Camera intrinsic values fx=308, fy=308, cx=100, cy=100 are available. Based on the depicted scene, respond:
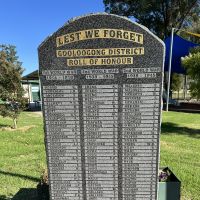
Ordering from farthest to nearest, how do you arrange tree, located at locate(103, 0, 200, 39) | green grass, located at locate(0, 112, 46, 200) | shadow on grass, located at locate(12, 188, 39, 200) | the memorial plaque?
tree, located at locate(103, 0, 200, 39) < green grass, located at locate(0, 112, 46, 200) < shadow on grass, located at locate(12, 188, 39, 200) < the memorial plaque

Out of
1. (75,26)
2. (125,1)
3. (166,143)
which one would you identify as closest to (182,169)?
(166,143)

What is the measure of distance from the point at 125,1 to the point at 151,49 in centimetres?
3587

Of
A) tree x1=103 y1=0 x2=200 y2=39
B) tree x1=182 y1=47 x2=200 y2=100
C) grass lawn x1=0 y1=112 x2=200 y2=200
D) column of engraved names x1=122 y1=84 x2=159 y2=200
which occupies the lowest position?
grass lawn x1=0 y1=112 x2=200 y2=200

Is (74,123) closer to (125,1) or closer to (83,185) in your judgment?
(83,185)

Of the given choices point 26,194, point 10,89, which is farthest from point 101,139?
point 10,89

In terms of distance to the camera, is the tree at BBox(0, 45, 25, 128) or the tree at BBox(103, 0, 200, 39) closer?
the tree at BBox(0, 45, 25, 128)

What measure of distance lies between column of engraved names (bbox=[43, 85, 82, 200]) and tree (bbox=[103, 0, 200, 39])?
1340 inches

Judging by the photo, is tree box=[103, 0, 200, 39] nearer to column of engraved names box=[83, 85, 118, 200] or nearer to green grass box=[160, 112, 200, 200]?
green grass box=[160, 112, 200, 200]

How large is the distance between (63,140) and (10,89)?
11.8 m

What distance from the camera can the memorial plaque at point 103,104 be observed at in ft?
14.1

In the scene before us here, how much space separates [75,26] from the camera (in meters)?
4.32

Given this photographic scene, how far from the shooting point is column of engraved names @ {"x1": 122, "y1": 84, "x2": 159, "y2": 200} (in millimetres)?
4371

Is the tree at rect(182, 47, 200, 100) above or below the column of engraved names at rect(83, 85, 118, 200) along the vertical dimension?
above

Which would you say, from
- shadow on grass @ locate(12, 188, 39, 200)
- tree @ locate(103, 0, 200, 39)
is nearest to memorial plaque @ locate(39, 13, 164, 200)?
shadow on grass @ locate(12, 188, 39, 200)
